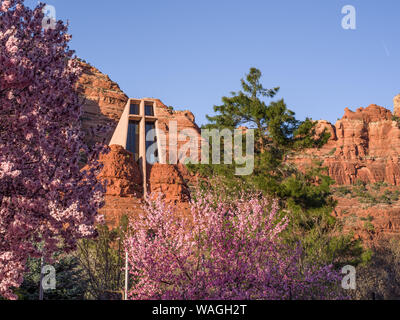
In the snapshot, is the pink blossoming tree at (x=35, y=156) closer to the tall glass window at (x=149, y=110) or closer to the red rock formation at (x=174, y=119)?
the tall glass window at (x=149, y=110)

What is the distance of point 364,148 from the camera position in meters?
113

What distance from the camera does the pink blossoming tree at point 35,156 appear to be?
545 cm

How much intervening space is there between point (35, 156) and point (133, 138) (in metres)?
42.4

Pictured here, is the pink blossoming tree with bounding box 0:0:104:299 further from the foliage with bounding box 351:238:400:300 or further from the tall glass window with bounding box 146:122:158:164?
the tall glass window with bounding box 146:122:158:164

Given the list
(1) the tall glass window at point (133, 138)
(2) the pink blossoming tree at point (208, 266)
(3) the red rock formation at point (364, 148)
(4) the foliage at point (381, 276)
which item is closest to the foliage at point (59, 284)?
(2) the pink blossoming tree at point (208, 266)

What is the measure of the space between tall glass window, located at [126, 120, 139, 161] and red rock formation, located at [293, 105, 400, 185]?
55399 millimetres

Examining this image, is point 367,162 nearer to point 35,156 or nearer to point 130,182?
point 130,182

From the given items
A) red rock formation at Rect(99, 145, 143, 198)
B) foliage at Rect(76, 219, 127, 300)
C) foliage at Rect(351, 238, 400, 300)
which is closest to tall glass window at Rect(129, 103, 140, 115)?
red rock formation at Rect(99, 145, 143, 198)

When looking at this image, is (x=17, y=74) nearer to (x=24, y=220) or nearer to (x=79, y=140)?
(x=79, y=140)

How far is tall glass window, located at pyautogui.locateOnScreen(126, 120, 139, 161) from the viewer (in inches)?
1857

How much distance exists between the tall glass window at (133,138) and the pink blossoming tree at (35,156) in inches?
1619

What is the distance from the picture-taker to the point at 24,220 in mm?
5531
